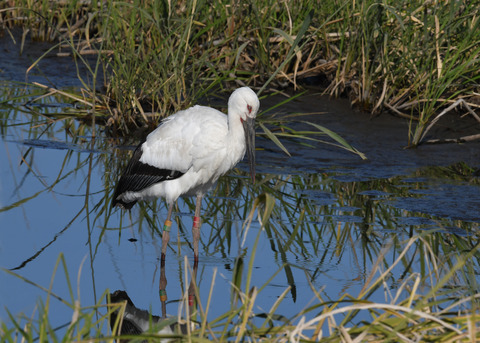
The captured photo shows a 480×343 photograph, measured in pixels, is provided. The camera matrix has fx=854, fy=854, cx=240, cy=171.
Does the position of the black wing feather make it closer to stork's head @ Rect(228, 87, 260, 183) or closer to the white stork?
the white stork

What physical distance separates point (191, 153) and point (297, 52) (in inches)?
106

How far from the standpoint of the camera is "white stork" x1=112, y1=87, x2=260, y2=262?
513cm

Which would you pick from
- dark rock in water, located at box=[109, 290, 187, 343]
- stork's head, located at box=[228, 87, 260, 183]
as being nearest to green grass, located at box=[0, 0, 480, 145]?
stork's head, located at box=[228, 87, 260, 183]

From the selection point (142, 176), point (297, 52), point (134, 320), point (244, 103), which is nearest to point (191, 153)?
point (142, 176)

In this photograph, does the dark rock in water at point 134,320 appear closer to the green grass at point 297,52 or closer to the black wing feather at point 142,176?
the black wing feather at point 142,176

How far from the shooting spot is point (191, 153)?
17.2 ft

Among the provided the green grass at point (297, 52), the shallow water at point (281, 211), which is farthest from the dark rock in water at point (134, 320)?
the green grass at point (297, 52)

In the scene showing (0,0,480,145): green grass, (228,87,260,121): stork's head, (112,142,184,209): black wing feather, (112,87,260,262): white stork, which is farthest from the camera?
(0,0,480,145): green grass

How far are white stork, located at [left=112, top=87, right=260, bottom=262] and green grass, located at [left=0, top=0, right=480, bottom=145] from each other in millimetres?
1531

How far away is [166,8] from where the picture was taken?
714 centimetres

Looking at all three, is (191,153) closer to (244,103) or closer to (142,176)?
(142,176)

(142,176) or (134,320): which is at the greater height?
(142,176)

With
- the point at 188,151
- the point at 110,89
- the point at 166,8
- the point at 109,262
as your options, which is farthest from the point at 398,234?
the point at 110,89

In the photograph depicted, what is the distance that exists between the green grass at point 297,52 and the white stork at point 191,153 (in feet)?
5.02
